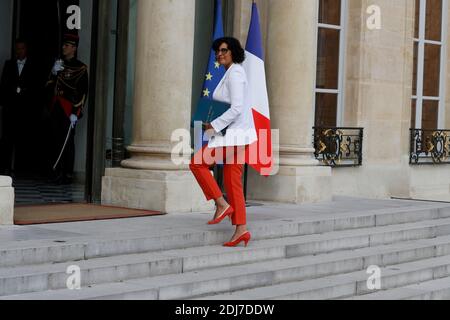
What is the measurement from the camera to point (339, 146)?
14.5 metres

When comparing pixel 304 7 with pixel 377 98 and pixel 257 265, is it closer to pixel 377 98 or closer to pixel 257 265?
pixel 377 98

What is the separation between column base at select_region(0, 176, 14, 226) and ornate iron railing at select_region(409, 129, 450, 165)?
793 cm

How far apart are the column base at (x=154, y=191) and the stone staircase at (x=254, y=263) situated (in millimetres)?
1034

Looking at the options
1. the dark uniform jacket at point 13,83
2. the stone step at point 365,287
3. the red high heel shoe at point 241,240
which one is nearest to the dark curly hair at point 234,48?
the red high heel shoe at point 241,240

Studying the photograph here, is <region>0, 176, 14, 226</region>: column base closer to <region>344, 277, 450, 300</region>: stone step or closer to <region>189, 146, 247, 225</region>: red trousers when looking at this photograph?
<region>189, 146, 247, 225</region>: red trousers

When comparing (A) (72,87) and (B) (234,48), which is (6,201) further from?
(A) (72,87)

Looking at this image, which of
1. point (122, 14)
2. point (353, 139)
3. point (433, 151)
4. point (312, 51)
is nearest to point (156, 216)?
point (122, 14)

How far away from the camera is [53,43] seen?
15.6 m

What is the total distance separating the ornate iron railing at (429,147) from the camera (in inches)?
622

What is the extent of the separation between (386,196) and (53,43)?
217 inches

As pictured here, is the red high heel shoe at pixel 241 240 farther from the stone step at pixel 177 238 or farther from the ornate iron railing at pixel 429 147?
the ornate iron railing at pixel 429 147

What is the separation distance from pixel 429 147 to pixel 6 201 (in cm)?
867

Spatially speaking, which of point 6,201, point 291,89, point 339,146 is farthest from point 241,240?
point 339,146

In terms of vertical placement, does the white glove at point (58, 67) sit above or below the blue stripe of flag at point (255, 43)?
below
